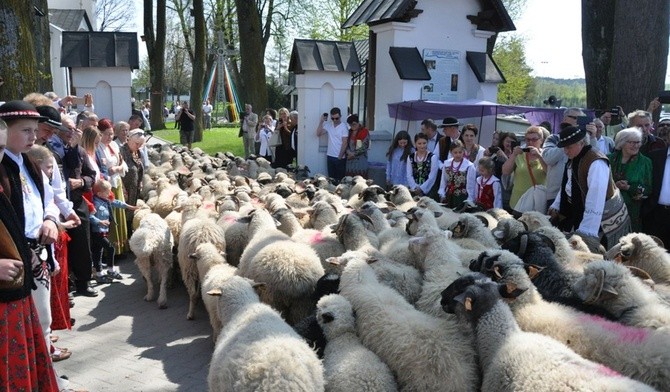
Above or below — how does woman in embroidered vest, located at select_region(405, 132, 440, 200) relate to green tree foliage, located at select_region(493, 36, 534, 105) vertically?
below

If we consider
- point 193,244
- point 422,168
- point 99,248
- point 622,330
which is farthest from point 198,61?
point 622,330

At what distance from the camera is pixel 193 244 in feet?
21.1

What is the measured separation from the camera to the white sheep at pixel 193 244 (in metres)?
6.33

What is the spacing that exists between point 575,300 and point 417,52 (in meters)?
10.1

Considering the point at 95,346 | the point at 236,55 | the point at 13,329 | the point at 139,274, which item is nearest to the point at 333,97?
→ the point at 139,274

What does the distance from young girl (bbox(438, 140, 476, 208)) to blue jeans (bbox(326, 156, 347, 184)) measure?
4788 mm

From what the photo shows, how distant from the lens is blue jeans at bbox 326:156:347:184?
13211mm

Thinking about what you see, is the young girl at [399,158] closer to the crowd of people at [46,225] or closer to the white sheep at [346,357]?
the crowd of people at [46,225]

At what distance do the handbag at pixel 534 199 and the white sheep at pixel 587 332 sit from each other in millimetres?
3164

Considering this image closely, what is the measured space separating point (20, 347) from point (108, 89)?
12732 mm

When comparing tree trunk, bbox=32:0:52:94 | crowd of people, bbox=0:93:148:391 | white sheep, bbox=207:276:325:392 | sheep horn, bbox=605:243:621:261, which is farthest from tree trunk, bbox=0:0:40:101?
sheep horn, bbox=605:243:621:261

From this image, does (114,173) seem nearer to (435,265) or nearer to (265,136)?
(435,265)

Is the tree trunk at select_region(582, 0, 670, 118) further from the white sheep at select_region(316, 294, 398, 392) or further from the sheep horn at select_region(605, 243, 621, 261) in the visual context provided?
the white sheep at select_region(316, 294, 398, 392)

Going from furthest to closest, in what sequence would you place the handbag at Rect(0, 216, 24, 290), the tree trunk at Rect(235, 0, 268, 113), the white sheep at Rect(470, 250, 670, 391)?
the tree trunk at Rect(235, 0, 268, 113)
the white sheep at Rect(470, 250, 670, 391)
the handbag at Rect(0, 216, 24, 290)
